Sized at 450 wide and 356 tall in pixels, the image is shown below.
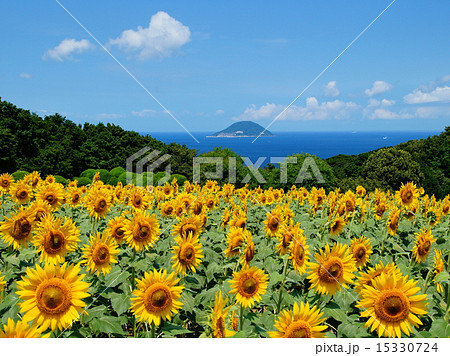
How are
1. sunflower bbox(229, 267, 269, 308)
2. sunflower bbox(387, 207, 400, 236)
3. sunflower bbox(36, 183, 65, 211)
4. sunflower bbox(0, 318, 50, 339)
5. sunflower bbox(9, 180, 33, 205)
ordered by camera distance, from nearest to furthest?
sunflower bbox(0, 318, 50, 339) → sunflower bbox(229, 267, 269, 308) → sunflower bbox(387, 207, 400, 236) → sunflower bbox(36, 183, 65, 211) → sunflower bbox(9, 180, 33, 205)

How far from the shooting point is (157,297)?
2.93 meters

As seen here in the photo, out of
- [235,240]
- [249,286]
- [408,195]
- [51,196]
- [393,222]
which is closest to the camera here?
[249,286]

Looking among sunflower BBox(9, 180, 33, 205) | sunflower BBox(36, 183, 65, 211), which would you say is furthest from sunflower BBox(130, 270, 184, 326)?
sunflower BBox(9, 180, 33, 205)

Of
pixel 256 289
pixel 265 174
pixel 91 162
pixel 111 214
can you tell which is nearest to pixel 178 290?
pixel 256 289

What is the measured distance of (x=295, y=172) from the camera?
92.5 ft

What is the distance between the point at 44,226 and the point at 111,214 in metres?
3.89

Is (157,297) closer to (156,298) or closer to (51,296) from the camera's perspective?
(156,298)

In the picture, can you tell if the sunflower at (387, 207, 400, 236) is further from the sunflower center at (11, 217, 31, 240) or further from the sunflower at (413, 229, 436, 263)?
the sunflower center at (11, 217, 31, 240)

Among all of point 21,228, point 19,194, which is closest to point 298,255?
point 21,228

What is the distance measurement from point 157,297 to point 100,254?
1.37 metres

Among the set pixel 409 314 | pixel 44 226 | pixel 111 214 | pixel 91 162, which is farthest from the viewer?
pixel 91 162

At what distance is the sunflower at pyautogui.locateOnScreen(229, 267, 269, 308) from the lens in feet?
10.8

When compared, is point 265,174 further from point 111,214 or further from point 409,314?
point 409,314

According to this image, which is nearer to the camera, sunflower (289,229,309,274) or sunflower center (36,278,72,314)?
sunflower center (36,278,72,314)
